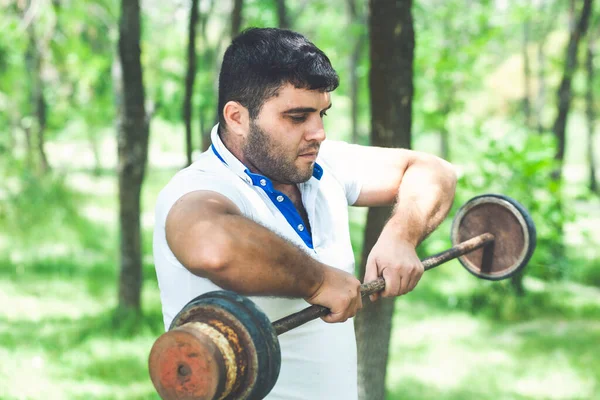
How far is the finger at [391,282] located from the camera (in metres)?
2.16

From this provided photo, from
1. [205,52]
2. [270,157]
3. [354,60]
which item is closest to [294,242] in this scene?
[270,157]

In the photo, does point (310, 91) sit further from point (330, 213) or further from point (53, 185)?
point (53, 185)

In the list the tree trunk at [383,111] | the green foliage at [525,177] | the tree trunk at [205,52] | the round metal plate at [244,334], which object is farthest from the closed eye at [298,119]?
the tree trunk at [205,52]

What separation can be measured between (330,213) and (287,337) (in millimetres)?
456

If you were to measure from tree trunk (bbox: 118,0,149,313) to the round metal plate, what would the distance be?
215 inches

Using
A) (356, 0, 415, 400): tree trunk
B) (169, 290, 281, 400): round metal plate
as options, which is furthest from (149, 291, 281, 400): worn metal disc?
(356, 0, 415, 400): tree trunk

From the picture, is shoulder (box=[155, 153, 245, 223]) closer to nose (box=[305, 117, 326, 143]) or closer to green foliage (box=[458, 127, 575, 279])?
nose (box=[305, 117, 326, 143])

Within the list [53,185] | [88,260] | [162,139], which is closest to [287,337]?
[88,260]

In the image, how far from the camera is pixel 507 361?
7.15 meters

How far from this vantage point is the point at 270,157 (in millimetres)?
2156

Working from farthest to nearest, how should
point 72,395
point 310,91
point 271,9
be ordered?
point 271,9 → point 72,395 → point 310,91

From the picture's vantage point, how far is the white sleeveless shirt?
6.33ft

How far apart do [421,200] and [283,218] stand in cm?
63

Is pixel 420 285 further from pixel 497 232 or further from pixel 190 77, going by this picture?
pixel 497 232
